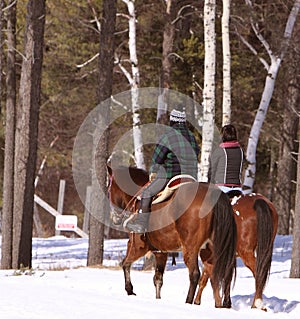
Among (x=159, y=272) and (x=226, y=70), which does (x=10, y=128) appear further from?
(x=159, y=272)

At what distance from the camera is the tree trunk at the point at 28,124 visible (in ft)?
62.7

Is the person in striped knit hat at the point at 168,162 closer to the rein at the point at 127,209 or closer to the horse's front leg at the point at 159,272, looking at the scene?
the rein at the point at 127,209

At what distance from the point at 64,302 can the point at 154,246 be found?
367 centimetres

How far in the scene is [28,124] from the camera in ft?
62.6

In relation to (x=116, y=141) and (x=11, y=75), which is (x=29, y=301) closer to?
(x=11, y=75)

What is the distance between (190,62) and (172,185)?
52.7ft

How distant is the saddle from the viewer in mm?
11961

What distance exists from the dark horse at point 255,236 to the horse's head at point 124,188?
1.24m

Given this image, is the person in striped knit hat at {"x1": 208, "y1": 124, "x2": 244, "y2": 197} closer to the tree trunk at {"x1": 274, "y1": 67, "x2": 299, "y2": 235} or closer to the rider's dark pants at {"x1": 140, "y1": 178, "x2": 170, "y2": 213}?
the rider's dark pants at {"x1": 140, "y1": 178, "x2": 170, "y2": 213}

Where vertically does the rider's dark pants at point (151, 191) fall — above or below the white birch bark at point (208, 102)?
below

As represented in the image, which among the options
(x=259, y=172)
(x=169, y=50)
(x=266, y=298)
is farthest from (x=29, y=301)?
(x=259, y=172)

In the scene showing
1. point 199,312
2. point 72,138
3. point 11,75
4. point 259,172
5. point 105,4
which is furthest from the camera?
point 72,138

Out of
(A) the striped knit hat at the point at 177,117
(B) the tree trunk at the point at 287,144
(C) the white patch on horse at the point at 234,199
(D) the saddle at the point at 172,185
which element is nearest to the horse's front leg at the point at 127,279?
(D) the saddle at the point at 172,185

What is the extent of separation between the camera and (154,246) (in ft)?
40.9
